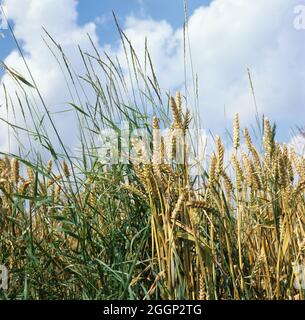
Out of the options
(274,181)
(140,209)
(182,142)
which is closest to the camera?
(182,142)

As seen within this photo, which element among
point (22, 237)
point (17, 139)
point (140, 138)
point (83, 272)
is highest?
point (17, 139)

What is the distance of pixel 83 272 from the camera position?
1.37m

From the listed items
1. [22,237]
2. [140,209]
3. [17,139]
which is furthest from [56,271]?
[17,139]

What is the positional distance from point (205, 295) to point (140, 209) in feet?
1.36

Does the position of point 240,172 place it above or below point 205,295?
above

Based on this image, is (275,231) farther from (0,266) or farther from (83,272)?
(0,266)

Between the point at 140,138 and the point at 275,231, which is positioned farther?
the point at 140,138

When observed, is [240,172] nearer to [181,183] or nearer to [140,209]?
[181,183]

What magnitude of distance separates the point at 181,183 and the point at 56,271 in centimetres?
49

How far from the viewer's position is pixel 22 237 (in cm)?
152
